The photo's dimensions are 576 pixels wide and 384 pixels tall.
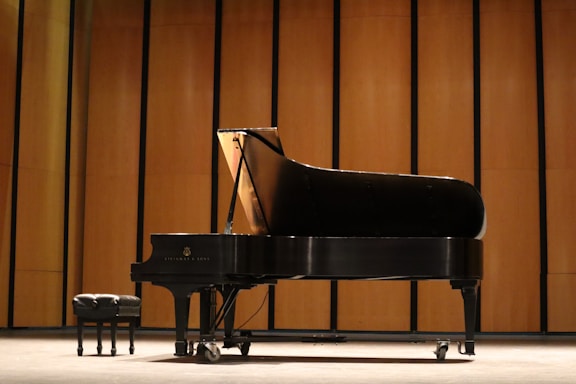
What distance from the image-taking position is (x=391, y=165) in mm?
9445

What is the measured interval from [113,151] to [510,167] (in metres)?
4.21

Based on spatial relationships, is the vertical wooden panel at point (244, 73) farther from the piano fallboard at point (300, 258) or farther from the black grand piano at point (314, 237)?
the piano fallboard at point (300, 258)

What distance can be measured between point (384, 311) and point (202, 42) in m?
3.46

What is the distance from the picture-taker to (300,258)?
525 cm

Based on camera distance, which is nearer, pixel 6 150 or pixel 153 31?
pixel 6 150

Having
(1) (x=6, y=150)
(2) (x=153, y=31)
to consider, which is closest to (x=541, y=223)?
(2) (x=153, y=31)

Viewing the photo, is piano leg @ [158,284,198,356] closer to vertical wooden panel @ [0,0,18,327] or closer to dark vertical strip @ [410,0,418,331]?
vertical wooden panel @ [0,0,18,327]

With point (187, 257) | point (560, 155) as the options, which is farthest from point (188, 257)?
point (560, 155)

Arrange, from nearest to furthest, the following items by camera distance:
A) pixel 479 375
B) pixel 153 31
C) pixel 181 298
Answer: pixel 479 375, pixel 181 298, pixel 153 31

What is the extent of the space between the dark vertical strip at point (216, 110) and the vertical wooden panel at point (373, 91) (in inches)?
52.5

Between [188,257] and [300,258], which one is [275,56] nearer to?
[300,258]

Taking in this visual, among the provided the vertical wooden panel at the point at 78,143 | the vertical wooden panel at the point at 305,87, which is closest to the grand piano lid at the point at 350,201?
the vertical wooden panel at the point at 305,87

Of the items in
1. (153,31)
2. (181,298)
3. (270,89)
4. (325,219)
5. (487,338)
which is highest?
(153,31)

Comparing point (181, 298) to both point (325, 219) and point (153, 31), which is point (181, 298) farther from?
point (153, 31)
